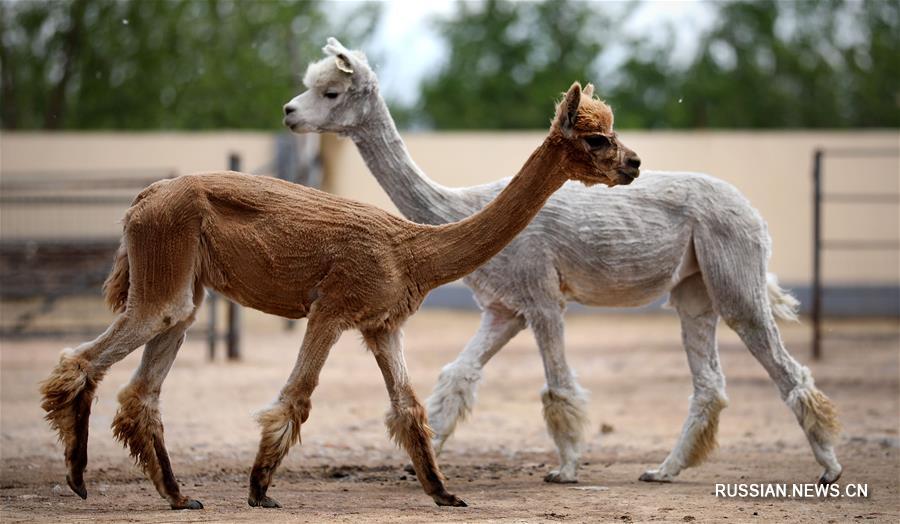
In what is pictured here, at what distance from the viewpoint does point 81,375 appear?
5.40m

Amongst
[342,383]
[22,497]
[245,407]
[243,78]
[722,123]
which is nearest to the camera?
[22,497]

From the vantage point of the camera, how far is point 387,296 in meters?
5.47

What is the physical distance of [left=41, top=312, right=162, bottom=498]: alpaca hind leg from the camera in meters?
5.39

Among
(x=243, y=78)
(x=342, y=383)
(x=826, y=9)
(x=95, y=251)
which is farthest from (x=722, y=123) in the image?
(x=342, y=383)

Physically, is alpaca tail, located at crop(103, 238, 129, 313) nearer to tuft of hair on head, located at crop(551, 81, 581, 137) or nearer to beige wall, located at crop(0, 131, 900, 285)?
tuft of hair on head, located at crop(551, 81, 581, 137)

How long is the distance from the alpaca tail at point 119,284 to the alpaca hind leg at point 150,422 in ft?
0.83

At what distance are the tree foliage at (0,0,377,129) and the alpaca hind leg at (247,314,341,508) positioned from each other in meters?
24.8

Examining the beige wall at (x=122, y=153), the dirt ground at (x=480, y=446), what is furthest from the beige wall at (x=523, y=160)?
the dirt ground at (x=480, y=446)

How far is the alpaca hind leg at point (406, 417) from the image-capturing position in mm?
5551

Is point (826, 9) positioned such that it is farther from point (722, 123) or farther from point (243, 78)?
point (243, 78)

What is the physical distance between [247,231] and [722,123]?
3049 cm

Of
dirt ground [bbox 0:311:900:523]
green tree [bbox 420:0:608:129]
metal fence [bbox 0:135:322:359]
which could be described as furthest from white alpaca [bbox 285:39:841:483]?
green tree [bbox 420:0:608:129]

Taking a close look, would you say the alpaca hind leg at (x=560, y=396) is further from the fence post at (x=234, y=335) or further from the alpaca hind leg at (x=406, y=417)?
the fence post at (x=234, y=335)

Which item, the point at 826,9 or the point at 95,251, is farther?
the point at 826,9
